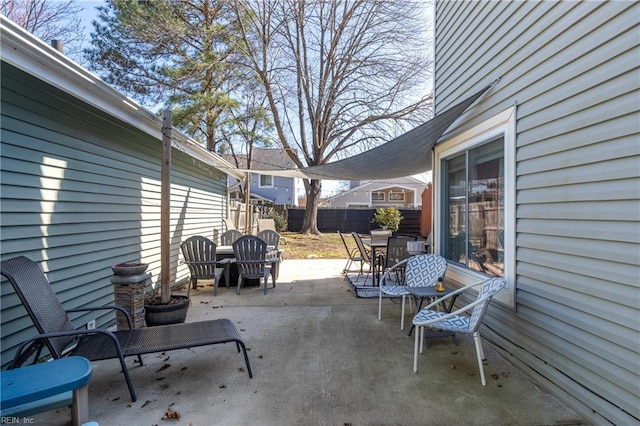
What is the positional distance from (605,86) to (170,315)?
3.95 metres

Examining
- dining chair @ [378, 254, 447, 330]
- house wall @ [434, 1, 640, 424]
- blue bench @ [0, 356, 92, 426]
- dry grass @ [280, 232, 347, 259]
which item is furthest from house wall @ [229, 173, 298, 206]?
blue bench @ [0, 356, 92, 426]

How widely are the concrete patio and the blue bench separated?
343mm

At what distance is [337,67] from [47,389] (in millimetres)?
13450

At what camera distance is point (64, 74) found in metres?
2.50

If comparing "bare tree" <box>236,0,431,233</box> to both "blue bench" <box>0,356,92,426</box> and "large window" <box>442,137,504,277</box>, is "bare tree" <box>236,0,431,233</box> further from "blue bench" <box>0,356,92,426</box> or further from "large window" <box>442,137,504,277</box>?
"blue bench" <box>0,356,92,426</box>

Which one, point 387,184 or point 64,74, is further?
point 387,184

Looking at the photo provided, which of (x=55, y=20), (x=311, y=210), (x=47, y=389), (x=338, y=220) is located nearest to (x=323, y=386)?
(x=47, y=389)

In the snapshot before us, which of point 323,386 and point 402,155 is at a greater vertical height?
point 402,155

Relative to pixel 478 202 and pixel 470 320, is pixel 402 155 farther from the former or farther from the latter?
pixel 470 320

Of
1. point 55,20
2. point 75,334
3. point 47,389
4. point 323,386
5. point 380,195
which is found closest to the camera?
point 47,389

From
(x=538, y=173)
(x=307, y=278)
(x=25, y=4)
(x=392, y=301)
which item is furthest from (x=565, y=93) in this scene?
(x=25, y=4)

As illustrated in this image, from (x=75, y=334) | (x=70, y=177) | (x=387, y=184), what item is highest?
(x=387, y=184)

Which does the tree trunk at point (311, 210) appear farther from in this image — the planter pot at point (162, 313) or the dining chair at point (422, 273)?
the planter pot at point (162, 313)

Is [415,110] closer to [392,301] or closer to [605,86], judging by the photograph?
[392,301]
